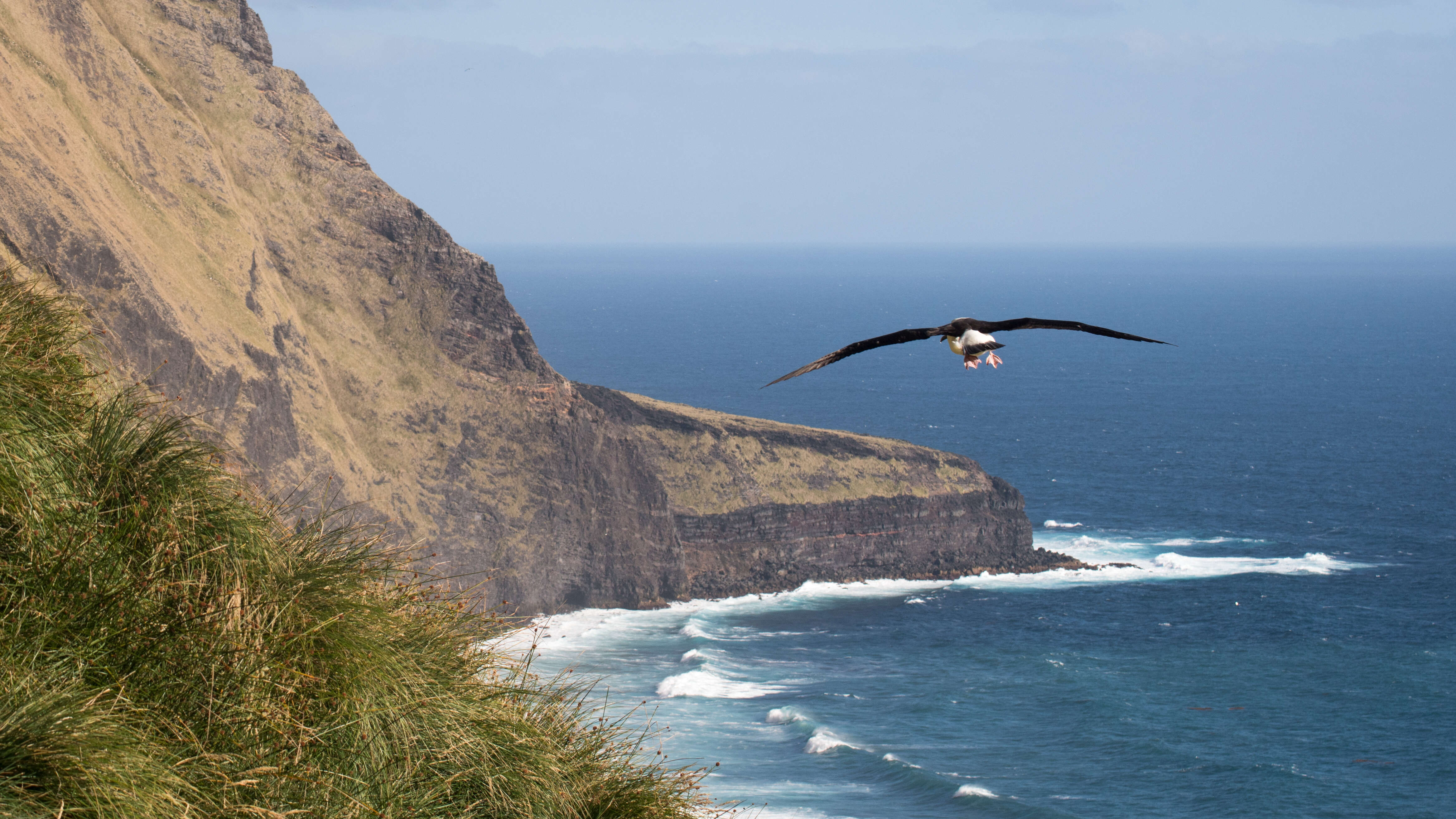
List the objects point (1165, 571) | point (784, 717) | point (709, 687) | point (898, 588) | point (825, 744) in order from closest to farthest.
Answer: point (825, 744) → point (784, 717) → point (709, 687) → point (898, 588) → point (1165, 571)

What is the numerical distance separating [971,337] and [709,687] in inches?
2720

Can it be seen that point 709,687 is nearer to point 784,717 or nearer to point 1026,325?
point 784,717

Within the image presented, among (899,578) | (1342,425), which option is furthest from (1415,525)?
(1342,425)

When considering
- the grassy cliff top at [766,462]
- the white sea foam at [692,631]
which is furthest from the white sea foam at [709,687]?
the grassy cliff top at [766,462]

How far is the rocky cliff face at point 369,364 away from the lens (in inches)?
3135

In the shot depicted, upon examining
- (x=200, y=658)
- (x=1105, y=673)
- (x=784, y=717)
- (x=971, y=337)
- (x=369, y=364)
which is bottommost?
(x=1105, y=673)

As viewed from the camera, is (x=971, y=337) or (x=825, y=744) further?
(x=825, y=744)

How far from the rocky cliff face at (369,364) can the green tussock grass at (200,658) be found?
55.1 m

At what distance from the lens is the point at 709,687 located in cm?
7969

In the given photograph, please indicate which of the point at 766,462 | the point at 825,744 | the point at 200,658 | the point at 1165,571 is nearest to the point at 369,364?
the point at 766,462

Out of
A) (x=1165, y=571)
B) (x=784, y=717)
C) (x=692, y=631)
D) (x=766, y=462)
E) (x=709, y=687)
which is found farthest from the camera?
(x=766, y=462)

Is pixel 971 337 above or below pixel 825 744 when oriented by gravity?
above

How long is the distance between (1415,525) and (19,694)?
139 m

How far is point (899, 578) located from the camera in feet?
375
